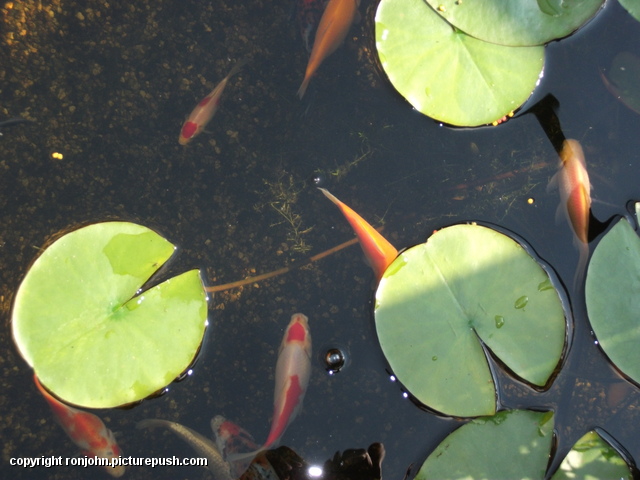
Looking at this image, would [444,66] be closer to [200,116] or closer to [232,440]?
[200,116]

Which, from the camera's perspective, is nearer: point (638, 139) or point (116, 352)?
point (116, 352)

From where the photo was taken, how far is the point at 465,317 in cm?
204

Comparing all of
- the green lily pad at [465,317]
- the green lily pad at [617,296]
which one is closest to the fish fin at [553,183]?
the green lily pad at [617,296]

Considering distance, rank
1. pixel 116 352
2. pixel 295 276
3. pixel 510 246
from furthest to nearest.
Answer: pixel 295 276, pixel 510 246, pixel 116 352

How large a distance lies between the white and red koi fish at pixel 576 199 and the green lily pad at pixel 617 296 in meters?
0.14

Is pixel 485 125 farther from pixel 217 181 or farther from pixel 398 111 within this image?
pixel 217 181

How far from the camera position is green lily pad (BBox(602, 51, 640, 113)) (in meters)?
→ 2.35

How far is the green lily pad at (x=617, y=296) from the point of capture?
6.81ft

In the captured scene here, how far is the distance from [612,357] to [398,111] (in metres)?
1.36

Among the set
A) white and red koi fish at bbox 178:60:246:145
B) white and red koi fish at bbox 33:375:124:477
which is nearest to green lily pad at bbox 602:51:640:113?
white and red koi fish at bbox 178:60:246:145

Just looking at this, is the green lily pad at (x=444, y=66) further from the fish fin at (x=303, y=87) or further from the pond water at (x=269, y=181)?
the fish fin at (x=303, y=87)

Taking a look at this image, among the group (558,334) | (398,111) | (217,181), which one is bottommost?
(558,334)

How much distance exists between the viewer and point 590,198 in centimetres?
230

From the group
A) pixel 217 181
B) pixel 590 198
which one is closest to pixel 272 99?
pixel 217 181
